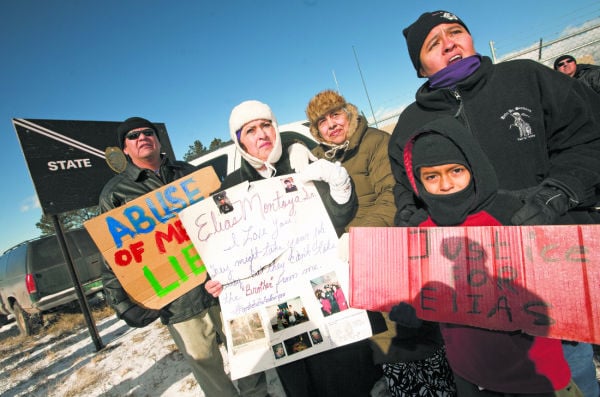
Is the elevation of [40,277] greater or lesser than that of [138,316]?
greater

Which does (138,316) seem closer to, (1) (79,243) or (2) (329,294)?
(2) (329,294)

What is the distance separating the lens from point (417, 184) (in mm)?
1151

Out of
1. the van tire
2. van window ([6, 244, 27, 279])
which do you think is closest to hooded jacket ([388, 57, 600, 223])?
van window ([6, 244, 27, 279])

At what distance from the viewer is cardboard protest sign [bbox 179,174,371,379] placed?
3.88 feet

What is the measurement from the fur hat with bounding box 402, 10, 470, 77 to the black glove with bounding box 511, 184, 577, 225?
2.68 feet

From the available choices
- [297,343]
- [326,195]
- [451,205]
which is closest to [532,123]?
[451,205]

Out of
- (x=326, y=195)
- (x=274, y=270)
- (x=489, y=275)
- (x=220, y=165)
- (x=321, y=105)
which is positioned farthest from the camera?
(x=220, y=165)

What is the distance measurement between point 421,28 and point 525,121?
643mm

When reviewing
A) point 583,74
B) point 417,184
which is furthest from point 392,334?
point 583,74

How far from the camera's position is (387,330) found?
1534mm

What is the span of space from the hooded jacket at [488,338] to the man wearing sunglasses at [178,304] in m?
1.61

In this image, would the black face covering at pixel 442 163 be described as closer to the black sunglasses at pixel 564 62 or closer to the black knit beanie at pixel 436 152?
the black knit beanie at pixel 436 152

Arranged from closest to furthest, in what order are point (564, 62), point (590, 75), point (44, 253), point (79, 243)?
point (590, 75) → point (564, 62) → point (44, 253) → point (79, 243)

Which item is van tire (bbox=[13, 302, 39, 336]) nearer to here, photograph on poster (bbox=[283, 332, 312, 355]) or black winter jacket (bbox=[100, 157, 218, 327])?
black winter jacket (bbox=[100, 157, 218, 327])
